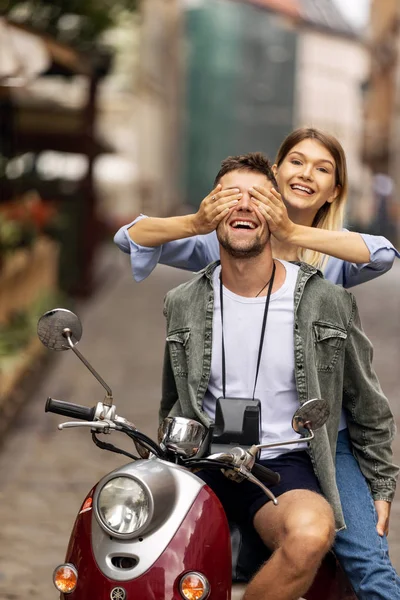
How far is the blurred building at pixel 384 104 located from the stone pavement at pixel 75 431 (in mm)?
17894

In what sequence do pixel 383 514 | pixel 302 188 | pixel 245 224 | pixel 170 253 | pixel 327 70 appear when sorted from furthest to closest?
pixel 327 70 → pixel 170 253 → pixel 302 188 → pixel 383 514 → pixel 245 224

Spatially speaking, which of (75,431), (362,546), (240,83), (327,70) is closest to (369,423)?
(362,546)

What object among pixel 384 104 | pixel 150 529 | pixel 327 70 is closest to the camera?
pixel 150 529

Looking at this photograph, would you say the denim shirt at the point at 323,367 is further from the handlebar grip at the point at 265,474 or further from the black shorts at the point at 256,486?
the handlebar grip at the point at 265,474

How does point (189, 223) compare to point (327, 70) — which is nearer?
point (189, 223)

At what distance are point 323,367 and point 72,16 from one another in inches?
547

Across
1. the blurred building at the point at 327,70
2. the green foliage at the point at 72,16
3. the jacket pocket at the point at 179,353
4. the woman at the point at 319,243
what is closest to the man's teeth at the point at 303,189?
the woman at the point at 319,243

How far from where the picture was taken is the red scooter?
3.01 m

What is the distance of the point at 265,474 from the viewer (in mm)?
3283

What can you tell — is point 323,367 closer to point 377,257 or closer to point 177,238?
point 377,257

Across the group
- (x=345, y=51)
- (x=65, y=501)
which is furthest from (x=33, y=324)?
(x=345, y=51)

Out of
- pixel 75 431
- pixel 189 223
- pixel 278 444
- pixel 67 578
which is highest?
pixel 189 223

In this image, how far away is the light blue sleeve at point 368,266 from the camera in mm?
3562

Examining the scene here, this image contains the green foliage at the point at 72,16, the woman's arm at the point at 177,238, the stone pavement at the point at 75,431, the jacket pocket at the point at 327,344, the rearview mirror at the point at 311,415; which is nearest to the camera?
the rearview mirror at the point at 311,415
